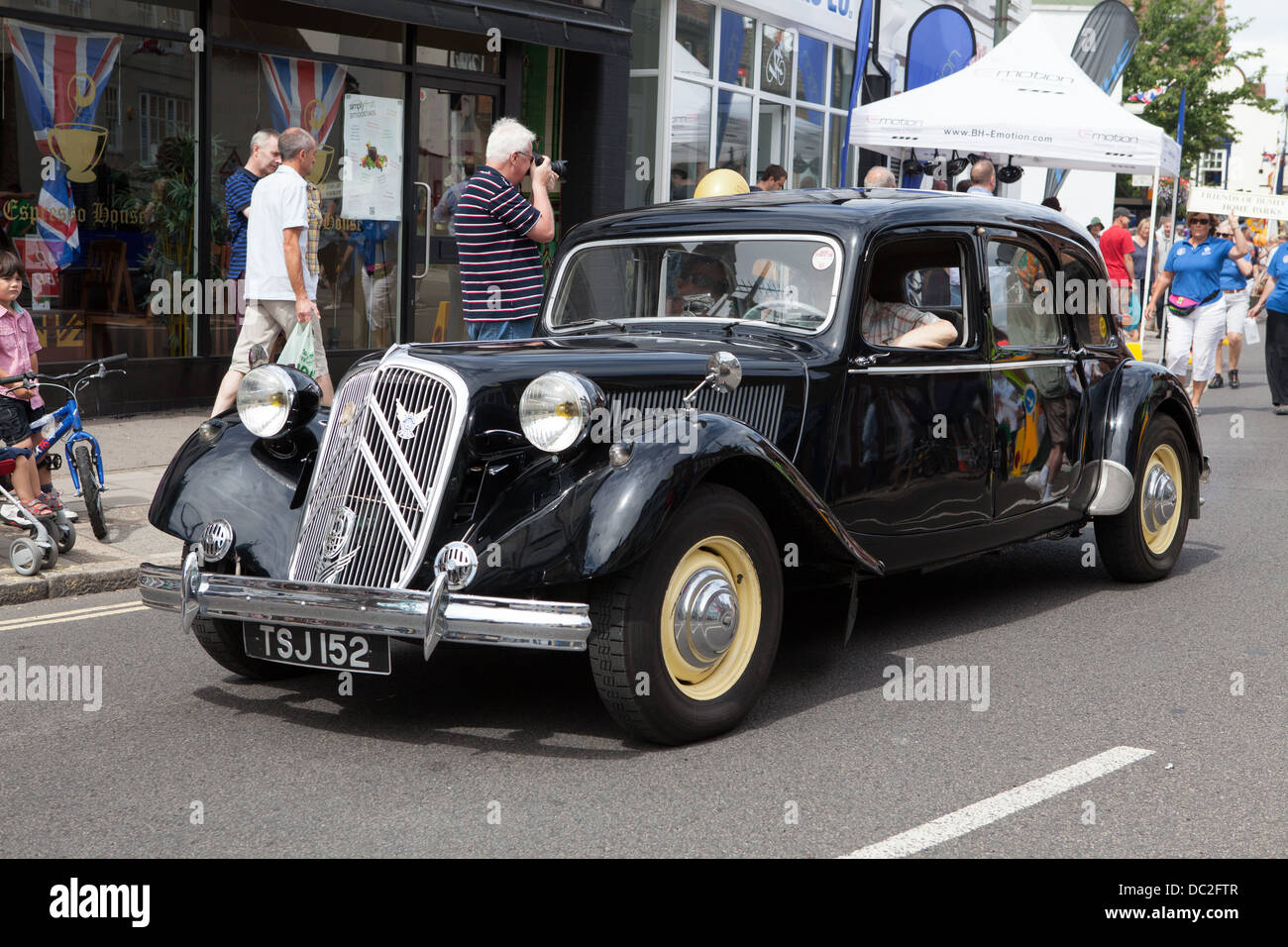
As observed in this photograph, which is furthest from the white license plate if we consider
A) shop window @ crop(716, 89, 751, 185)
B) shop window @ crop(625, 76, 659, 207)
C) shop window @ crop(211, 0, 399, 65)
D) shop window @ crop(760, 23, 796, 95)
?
shop window @ crop(760, 23, 796, 95)

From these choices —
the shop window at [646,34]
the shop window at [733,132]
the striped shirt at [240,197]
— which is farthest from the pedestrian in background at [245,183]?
the shop window at [733,132]

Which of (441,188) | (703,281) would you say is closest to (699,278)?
(703,281)

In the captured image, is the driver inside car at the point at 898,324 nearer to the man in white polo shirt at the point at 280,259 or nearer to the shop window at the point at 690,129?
the man in white polo shirt at the point at 280,259

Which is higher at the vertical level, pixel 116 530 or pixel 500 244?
pixel 500 244

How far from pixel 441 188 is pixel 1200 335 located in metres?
7.76

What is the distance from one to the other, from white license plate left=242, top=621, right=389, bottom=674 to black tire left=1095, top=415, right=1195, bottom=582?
3763 millimetres

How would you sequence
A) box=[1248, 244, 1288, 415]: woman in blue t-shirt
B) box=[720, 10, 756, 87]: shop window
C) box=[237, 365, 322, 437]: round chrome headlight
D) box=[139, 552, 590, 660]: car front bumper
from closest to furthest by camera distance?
box=[139, 552, 590, 660]: car front bumper < box=[237, 365, 322, 437]: round chrome headlight < box=[1248, 244, 1288, 415]: woman in blue t-shirt < box=[720, 10, 756, 87]: shop window

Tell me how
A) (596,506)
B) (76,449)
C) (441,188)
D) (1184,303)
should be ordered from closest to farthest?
(596,506) < (76,449) < (441,188) < (1184,303)

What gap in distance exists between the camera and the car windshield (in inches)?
206

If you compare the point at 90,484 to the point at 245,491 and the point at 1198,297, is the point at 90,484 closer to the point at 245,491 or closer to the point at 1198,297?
the point at 245,491

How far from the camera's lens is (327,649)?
4.05 m

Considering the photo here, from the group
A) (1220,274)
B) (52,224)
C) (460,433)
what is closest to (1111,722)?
(460,433)

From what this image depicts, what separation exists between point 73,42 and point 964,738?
8594 millimetres

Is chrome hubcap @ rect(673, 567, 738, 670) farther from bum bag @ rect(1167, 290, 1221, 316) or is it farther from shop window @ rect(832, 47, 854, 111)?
shop window @ rect(832, 47, 854, 111)
